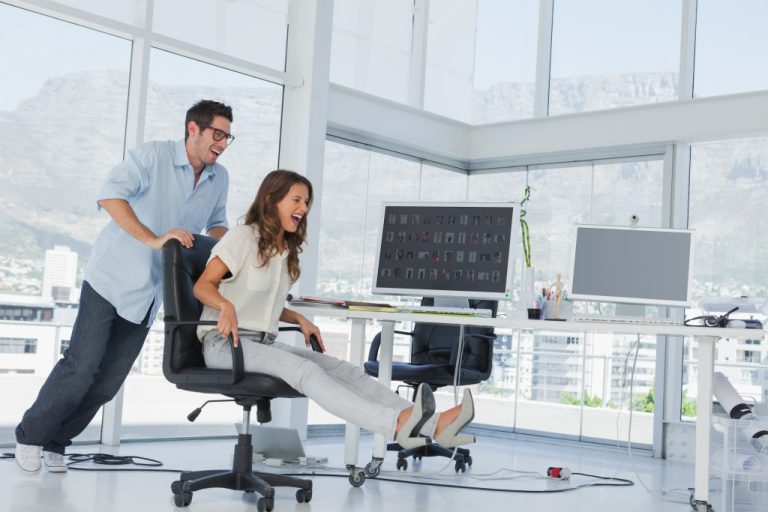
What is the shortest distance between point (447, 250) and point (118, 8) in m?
2.51

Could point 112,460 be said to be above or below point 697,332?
below

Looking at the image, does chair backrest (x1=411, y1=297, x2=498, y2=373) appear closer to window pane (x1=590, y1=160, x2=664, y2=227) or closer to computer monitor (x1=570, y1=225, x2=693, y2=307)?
computer monitor (x1=570, y1=225, x2=693, y2=307)

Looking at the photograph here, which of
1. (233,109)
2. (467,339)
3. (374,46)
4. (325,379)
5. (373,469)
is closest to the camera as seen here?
(325,379)

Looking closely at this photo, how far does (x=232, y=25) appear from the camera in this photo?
5.77 metres

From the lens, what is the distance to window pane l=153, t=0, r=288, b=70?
5422mm

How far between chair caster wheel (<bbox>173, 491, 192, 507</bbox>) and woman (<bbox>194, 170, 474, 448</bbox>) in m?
0.47

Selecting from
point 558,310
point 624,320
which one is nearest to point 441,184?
point 558,310

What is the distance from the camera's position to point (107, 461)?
13.9 feet

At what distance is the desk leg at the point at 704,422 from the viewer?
3.51 m

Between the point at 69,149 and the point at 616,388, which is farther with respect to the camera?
the point at 616,388

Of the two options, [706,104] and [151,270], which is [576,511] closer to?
[151,270]

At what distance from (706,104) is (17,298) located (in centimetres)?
446

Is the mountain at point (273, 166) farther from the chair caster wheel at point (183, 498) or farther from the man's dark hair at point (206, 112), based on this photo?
the chair caster wheel at point (183, 498)

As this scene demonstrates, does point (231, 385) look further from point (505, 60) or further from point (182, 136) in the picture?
point (505, 60)
